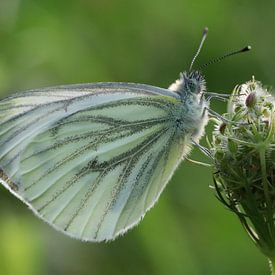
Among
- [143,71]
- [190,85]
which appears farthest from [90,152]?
[143,71]

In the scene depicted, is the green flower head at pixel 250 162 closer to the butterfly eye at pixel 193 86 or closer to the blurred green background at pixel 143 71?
the butterfly eye at pixel 193 86

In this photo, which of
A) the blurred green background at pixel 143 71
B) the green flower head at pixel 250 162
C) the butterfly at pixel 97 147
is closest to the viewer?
the green flower head at pixel 250 162

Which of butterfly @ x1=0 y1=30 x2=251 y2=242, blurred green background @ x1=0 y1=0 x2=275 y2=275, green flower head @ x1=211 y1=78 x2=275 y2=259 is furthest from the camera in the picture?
blurred green background @ x1=0 y1=0 x2=275 y2=275

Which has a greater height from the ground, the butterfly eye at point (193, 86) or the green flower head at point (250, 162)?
the butterfly eye at point (193, 86)

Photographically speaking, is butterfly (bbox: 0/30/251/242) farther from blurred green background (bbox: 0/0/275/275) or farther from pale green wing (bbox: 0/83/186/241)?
blurred green background (bbox: 0/0/275/275)

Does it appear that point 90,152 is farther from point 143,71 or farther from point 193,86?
point 143,71

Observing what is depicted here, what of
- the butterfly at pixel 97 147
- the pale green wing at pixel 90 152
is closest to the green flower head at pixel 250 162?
the butterfly at pixel 97 147

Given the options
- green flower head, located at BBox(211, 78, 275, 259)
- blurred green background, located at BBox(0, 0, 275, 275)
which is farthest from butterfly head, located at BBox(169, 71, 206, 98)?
blurred green background, located at BBox(0, 0, 275, 275)
